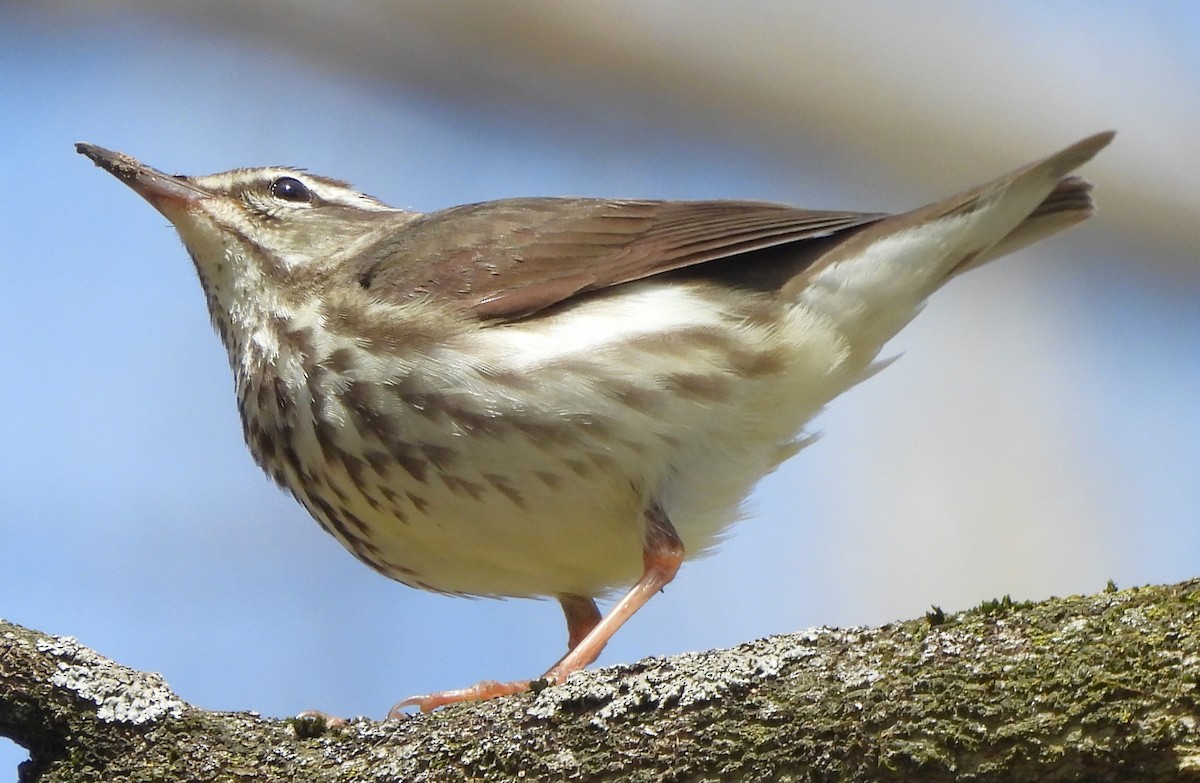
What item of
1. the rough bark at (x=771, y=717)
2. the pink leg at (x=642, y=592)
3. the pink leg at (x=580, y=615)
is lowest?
the rough bark at (x=771, y=717)

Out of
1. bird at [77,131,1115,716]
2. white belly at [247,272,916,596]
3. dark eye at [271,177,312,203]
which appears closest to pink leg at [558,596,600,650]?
bird at [77,131,1115,716]

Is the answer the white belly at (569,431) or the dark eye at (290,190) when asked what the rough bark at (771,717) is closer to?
the white belly at (569,431)

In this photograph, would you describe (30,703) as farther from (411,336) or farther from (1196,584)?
(1196,584)

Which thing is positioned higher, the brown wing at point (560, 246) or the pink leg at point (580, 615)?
the brown wing at point (560, 246)

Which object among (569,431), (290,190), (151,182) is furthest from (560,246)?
(151,182)

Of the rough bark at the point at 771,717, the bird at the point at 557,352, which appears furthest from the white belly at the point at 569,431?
the rough bark at the point at 771,717

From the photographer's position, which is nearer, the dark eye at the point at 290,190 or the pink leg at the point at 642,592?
the pink leg at the point at 642,592
